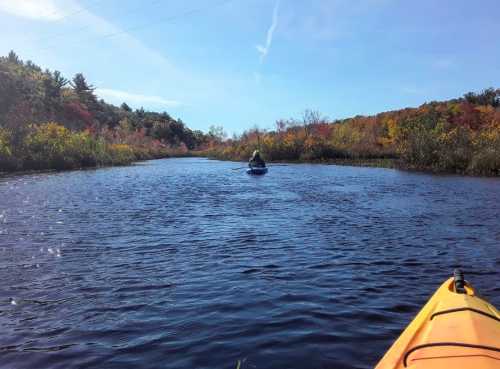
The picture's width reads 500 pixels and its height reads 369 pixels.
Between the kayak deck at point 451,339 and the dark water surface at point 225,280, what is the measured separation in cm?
98

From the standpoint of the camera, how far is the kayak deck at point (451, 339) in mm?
3525

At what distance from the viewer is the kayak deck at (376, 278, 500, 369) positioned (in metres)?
3.53

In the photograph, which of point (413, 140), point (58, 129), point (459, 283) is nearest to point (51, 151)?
point (58, 129)

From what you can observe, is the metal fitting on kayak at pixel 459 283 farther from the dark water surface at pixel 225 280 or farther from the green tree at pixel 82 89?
the green tree at pixel 82 89

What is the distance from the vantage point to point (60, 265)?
9.08 metres

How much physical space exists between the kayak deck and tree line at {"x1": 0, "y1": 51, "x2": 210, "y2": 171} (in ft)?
133

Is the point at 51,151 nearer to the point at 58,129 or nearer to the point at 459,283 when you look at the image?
the point at 58,129

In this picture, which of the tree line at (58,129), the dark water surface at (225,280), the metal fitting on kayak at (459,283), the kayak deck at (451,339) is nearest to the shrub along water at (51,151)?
the tree line at (58,129)

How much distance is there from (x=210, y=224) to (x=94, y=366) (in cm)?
904

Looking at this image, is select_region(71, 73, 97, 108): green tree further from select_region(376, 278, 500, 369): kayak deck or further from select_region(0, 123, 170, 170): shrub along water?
select_region(376, 278, 500, 369): kayak deck

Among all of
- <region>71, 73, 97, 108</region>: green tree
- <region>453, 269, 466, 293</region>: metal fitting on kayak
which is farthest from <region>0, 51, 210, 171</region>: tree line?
<region>453, 269, 466, 293</region>: metal fitting on kayak

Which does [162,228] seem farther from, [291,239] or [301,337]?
[301,337]

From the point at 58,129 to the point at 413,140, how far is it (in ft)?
127

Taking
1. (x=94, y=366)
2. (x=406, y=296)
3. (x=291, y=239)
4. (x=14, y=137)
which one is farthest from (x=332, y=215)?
(x=14, y=137)
